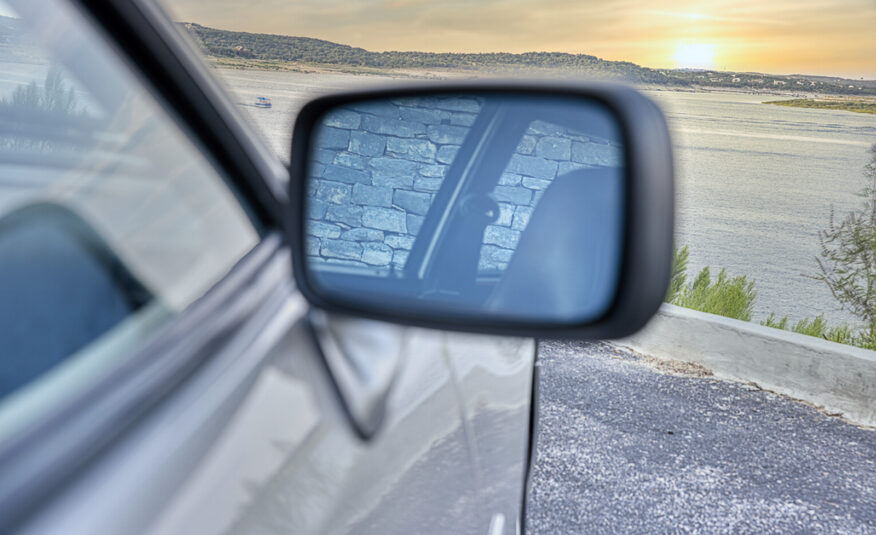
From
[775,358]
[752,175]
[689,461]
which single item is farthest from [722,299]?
[752,175]

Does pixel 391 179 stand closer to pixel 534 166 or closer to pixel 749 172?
pixel 534 166

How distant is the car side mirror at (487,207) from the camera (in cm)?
89

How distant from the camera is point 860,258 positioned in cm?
517

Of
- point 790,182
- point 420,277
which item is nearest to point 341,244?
point 420,277

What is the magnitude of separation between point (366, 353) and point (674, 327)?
4195 millimetres

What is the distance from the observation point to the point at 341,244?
109 cm

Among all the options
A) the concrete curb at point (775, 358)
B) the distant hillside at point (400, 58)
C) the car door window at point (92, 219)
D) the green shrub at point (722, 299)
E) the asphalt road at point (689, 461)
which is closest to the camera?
the car door window at point (92, 219)

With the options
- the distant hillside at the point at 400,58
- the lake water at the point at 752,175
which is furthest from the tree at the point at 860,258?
the distant hillside at the point at 400,58

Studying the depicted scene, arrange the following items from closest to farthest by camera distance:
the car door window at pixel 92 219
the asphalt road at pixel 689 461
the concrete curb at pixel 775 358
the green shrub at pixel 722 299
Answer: the car door window at pixel 92 219 < the asphalt road at pixel 689 461 < the concrete curb at pixel 775 358 < the green shrub at pixel 722 299

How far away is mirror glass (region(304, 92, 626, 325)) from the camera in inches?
38.1

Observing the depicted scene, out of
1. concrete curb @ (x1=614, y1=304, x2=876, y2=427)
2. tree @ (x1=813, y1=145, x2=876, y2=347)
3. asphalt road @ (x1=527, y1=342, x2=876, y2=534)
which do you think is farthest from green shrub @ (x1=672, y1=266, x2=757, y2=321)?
asphalt road @ (x1=527, y1=342, x2=876, y2=534)

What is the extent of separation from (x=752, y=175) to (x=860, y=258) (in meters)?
11.2

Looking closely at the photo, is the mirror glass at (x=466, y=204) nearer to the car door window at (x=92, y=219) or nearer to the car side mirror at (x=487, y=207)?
the car side mirror at (x=487, y=207)

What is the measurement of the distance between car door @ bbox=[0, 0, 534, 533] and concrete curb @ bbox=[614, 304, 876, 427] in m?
3.45
